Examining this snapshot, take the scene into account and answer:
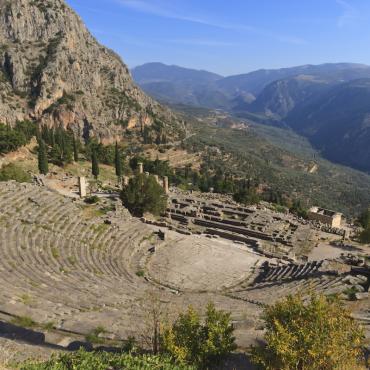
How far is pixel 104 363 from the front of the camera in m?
11.4

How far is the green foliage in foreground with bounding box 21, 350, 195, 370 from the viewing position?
10.9m

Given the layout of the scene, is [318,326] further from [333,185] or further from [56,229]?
[333,185]

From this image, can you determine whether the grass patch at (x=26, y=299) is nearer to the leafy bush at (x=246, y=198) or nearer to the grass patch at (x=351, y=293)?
the grass patch at (x=351, y=293)

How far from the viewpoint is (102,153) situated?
312 feet

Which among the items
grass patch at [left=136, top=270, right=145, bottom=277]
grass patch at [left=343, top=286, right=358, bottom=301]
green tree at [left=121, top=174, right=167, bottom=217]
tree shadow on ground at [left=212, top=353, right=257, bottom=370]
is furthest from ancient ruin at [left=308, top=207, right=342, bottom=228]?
tree shadow on ground at [left=212, top=353, right=257, bottom=370]

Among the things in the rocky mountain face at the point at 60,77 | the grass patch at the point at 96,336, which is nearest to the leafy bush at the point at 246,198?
the grass patch at the point at 96,336

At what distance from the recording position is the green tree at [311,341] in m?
10.6

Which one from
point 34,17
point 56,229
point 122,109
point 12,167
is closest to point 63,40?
point 34,17

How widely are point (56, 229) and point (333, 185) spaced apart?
550 ft

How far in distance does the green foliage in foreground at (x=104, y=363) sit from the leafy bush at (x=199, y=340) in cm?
54

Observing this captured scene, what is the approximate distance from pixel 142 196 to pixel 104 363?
114 ft

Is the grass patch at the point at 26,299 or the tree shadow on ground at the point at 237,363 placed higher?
the tree shadow on ground at the point at 237,363

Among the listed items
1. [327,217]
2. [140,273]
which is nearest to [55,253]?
[140,273]

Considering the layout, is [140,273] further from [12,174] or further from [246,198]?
[246,198]
